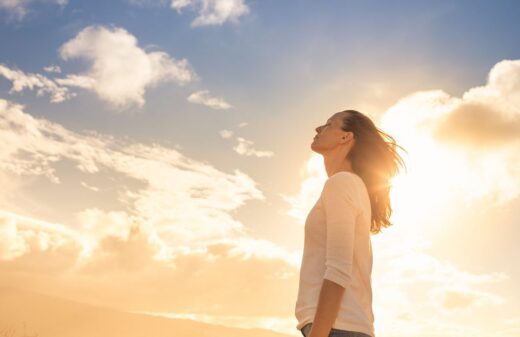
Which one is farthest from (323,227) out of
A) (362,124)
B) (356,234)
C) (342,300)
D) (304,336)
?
(362,124)

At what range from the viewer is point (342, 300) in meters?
3.75

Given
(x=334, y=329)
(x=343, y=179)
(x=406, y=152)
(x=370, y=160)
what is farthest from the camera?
(x=406, y=152)

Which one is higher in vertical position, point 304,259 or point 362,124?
point 362,124

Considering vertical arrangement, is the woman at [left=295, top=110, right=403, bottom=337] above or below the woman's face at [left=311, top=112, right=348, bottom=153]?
below

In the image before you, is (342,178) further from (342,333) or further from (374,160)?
(342,333)

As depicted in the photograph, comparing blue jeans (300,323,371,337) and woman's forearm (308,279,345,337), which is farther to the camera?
blue jeans (300,323,371,337)

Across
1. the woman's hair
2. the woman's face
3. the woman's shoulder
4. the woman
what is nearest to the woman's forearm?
the woman

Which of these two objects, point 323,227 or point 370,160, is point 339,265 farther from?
point 370,160

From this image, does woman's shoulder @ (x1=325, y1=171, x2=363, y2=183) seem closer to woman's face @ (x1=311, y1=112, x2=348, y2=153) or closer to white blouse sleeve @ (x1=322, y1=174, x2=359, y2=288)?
white blouse sleeve @ (x1=322, y1=174, x2=359, y2=288)

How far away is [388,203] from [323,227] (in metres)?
0.93

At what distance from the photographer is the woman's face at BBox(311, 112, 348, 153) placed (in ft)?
15.2

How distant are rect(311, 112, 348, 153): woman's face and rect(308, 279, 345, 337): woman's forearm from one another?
4.80 ft

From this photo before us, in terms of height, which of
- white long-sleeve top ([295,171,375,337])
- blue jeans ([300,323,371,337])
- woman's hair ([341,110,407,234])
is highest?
woman's hair ([341,110,407,234])

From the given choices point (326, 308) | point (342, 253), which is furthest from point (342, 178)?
point (326, 308)
